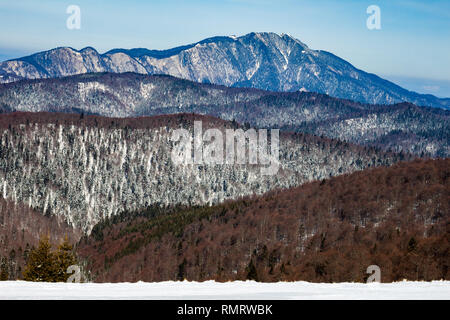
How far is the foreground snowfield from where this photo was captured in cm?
2212

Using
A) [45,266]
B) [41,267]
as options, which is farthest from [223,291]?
[41,267]

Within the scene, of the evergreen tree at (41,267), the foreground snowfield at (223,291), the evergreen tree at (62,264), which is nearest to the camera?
the foreground snowfield at (223,291)

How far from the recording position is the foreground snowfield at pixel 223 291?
871 inches

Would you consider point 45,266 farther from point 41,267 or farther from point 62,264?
point 62,264

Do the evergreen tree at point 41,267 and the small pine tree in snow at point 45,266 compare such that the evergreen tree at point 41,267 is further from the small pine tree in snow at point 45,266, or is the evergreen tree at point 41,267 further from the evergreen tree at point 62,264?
the evergreen tree at point 62,264

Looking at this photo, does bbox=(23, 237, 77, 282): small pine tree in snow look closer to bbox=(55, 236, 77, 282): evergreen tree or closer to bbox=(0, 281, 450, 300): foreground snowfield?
bbox=(55, 236, 77, 282): evergreen tree

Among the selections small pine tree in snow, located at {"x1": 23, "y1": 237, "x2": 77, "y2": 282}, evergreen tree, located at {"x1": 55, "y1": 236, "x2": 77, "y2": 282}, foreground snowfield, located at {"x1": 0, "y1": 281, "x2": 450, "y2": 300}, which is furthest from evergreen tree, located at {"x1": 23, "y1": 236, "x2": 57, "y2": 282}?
foreground snowfield, located at {"x1": 0, "y1": 281, "x2": 450, "y2": 300}

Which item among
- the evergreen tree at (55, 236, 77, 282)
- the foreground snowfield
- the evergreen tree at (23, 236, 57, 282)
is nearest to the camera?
the foreground snowfield

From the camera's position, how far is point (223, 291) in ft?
78.0

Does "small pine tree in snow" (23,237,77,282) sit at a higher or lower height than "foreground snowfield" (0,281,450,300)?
lower

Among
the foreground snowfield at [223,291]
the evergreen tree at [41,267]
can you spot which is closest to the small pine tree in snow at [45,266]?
the evergreen tree at [41,267]

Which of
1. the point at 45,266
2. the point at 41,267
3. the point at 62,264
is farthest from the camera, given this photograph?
the point at 62,264

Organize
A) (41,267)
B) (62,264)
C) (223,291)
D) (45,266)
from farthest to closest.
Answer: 1. (62,264)
2. (45,266)
3. (41,267)
4. (223,291)
